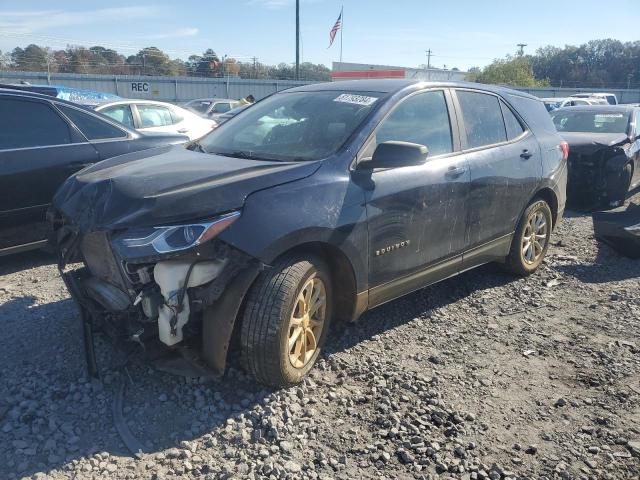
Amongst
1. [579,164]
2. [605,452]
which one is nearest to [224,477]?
[605,452]

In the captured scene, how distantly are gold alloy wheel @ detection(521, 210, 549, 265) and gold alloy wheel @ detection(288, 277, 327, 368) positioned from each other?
8.45ft

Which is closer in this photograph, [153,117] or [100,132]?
[100,132]

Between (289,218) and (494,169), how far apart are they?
7.18 feet

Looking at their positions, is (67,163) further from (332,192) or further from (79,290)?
(332,192)

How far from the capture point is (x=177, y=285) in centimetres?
273

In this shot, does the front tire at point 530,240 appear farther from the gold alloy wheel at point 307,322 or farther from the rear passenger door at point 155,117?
the rear passenger door at point 155,117

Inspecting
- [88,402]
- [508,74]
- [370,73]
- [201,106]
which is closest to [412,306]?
[88,402]

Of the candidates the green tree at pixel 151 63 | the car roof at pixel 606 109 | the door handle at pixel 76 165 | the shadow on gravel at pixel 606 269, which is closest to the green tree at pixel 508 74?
the green tree at pixel 151 63

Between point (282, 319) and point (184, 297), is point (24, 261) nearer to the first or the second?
point (184, 297)

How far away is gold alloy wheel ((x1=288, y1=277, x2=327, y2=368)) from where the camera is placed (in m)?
3.13

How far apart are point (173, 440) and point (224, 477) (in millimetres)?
399

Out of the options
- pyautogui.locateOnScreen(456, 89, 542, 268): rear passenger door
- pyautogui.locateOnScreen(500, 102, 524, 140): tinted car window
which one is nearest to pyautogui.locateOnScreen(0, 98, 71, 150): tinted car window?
pyautogui.locateOnScreen(456, 89, 542, 268): rear passenger door

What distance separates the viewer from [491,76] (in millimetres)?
59688

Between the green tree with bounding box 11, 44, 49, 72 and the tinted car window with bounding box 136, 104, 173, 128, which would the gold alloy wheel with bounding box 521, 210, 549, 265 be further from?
the green tree with bounding box 11, 44, 49, 72
